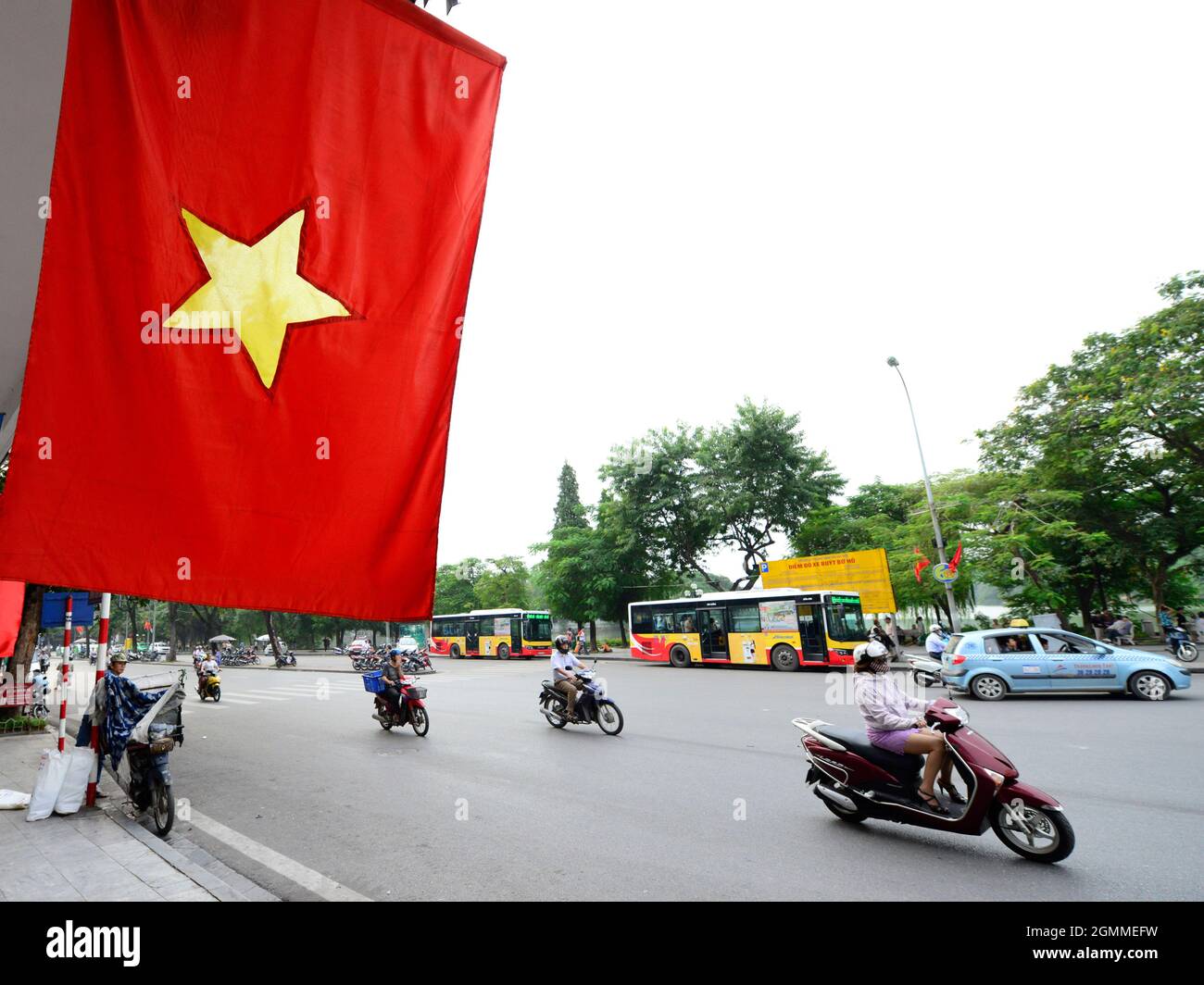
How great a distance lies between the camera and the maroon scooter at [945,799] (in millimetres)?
4266

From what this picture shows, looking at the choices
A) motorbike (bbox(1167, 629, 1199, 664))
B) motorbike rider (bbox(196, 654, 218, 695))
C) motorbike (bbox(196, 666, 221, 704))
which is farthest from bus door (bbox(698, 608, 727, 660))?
motorbike rider (bbox(196, 654, 218, 695))

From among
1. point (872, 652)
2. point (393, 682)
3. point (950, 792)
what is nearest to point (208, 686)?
point (393, 682)

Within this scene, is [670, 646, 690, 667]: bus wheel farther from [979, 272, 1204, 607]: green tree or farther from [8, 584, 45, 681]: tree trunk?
[8, 584, 45, 681]: tree trunk

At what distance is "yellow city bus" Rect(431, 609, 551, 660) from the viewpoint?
33031mm

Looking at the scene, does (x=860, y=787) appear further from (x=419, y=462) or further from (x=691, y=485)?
(x=691, y=485)

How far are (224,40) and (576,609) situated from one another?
120ft

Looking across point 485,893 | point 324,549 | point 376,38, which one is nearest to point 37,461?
point 324,549

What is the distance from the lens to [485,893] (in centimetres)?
395

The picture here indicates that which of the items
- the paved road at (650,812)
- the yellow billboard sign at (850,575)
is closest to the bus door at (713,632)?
the yellow billboard sign at (850,575)

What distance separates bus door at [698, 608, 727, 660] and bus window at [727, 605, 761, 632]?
34 cm

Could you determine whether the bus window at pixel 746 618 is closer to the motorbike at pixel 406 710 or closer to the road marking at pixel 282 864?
the motorbike at pixel 406 710

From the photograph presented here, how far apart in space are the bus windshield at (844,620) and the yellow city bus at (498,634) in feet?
54.2

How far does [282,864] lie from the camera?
4.56 metres

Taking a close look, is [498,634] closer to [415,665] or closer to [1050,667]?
[415,665]
